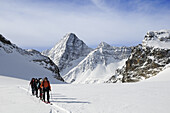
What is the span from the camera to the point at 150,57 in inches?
3260

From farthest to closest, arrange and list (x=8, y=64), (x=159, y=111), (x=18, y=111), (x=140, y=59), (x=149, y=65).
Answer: (x=140, y=59)
(x=149, y=65)
(x=8, y=64)
(x=18, y=111)
(x=159, y=111)

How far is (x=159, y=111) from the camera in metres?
9.91

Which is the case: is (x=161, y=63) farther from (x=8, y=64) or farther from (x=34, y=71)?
(x=8, y=64)

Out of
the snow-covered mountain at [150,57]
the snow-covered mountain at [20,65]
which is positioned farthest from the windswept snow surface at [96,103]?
the snow-covered mountain at [150,57]

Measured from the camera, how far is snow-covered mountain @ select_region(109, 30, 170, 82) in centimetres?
7650

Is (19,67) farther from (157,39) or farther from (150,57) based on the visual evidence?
(157,39)

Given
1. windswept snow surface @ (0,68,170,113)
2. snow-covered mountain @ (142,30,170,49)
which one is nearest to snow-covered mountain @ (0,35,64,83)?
snow-covered mountain @ (142,30,170,49)

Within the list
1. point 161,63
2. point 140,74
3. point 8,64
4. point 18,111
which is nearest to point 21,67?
point 8,64

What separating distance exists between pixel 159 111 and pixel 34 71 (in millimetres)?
71515

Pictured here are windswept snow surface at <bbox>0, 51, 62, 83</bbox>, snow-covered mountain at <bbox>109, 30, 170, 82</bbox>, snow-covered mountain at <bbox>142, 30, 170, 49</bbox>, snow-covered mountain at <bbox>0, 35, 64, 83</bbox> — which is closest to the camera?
snow-covered mountain at <bbox>0, 35, 64, 83</bbox>

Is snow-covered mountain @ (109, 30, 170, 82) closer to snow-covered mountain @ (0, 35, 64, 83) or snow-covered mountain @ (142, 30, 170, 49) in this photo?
snow-covered mountain @ (142, 30, 170, 49)

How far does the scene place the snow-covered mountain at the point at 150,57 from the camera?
7650cm

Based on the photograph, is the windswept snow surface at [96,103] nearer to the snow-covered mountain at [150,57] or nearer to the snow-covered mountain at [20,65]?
the snow-covered mountain at [20,65]

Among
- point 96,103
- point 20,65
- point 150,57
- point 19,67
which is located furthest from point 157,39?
point 96,103
